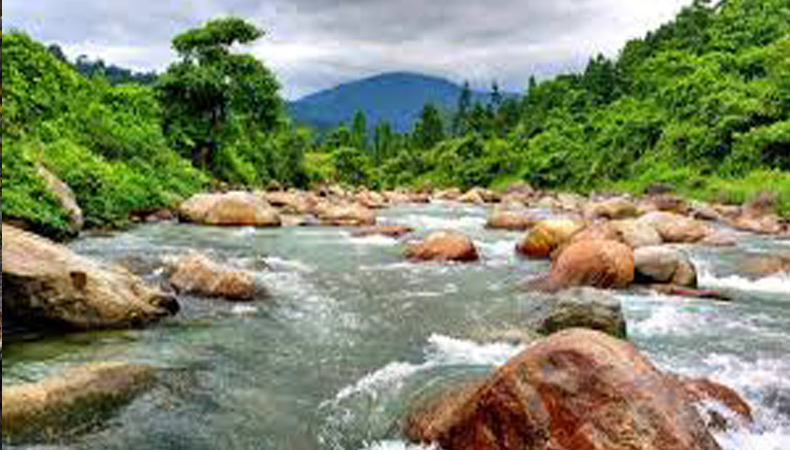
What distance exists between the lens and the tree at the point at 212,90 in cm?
4250

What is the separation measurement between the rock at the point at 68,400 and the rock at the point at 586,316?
20.3 ft

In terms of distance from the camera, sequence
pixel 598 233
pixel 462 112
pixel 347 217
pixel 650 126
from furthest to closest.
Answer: pixel 462 112 < pixel 650 126 < pixel 347 217 < pixel 598 233

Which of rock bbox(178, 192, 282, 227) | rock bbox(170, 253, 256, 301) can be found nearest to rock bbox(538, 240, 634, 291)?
rock bbox(170, 253, 256, 301)

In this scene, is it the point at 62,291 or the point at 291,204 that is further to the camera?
the point at 291,204

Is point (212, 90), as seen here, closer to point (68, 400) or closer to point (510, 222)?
point (510, 222)

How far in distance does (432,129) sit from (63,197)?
89.7 metres

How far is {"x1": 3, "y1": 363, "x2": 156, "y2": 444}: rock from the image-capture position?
293 inches

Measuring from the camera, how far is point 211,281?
14.7 meters

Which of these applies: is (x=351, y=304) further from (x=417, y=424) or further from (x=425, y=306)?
(x=417, y=424)

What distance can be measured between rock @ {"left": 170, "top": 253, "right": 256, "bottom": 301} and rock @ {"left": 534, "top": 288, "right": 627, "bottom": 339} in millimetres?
5293

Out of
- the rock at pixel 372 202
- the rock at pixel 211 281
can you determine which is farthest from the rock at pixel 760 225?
the rock at pixel 211 281

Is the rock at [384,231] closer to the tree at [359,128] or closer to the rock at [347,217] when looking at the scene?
the rock at [347,217]

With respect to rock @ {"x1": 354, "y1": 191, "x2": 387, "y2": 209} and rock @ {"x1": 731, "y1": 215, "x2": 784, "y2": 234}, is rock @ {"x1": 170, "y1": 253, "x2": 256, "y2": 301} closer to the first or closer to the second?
rock @ {"x1": 731, "y1": 215, "x2": 784, "y2": 234}

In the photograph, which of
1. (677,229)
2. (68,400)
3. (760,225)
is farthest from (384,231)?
(68,400)
